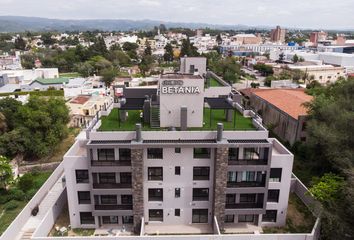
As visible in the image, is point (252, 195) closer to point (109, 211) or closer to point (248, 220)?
point (248, 220)

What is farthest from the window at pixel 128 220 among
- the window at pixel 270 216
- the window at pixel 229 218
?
the window at pixel 270 216

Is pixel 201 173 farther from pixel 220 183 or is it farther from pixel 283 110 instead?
pixel 283 110

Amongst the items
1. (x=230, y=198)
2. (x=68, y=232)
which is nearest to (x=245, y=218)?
(x=230, y=198)

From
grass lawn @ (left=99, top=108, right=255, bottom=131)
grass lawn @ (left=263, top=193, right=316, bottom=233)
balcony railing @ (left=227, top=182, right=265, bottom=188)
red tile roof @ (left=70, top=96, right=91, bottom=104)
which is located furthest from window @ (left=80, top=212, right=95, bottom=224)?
red tile roof @ (left=70, top=96, right=91, bottom=104)

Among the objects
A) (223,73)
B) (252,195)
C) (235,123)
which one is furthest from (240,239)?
(223,73)

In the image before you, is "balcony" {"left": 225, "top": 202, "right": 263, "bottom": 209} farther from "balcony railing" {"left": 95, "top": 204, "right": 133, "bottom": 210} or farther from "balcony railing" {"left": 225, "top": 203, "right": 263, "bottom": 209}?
"balcony railing" {"left": 95, "top": 204, "right": 133, "bottom": 210}

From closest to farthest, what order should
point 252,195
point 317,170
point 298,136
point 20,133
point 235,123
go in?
point 252,195, point 235,123, point 317,170, point 20,133, point 298,136

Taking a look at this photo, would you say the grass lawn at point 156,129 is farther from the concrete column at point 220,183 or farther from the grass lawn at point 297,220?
the grass lawn at point 297,220
